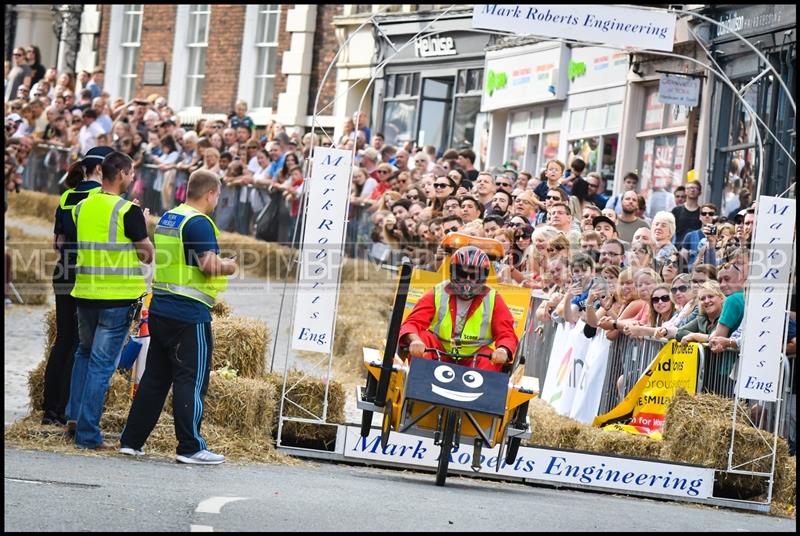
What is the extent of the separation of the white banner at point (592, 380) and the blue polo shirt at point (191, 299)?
223 inches

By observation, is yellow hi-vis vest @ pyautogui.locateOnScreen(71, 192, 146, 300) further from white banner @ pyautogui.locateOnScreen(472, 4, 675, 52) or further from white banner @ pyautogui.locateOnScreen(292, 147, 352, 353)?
white banner @ pyautogui.locateOnScreen(472, 4, 675, 52)

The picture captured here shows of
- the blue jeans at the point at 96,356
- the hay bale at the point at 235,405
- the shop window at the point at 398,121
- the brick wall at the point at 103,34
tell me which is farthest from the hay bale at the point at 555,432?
the brick wall at the point at 103,34

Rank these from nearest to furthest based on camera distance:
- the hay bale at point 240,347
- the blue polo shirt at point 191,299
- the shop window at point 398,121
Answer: the blue polo shirt at point 191,299
the hay bale at point 240,347
the shop window at point 398,121

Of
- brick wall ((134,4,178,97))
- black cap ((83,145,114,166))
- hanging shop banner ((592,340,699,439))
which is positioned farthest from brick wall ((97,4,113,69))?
black cap ((83,145,114,166))

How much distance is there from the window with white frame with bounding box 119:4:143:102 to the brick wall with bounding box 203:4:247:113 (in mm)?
4279

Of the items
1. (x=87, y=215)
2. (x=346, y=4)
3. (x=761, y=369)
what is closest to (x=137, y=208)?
(x=87, y=215)

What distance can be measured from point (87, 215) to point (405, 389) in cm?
274

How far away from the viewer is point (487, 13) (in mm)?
15102

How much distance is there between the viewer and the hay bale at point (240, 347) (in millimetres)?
14461

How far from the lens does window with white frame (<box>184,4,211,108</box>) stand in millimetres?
44188

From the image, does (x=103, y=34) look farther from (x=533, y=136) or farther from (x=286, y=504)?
(x=286, y=504)

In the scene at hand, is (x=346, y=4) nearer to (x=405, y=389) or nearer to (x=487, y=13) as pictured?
(x=487, y=13)

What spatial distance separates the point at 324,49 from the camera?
130ft

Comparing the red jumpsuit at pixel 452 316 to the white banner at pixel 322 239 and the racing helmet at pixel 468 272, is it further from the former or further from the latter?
the white banner at pixel 322 239
